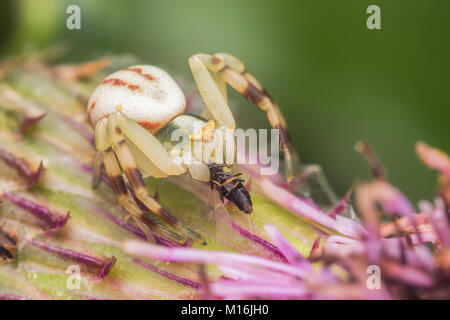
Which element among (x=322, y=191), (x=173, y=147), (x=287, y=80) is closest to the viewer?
(x=173, y=147)

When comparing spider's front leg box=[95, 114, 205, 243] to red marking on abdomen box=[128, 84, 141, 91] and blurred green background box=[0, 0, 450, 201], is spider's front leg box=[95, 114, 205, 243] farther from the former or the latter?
blurred green background box=[0, 0, 450, 201]

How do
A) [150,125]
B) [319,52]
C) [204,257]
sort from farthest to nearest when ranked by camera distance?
[319,52] < [150,125] < [204,257]

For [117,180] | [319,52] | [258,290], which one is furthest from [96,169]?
[319,52]

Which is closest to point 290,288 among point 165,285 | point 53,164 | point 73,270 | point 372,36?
point 165,285

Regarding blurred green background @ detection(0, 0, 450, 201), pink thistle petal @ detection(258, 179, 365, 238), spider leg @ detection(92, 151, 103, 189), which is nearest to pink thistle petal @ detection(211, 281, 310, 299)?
pink thistle petal @ detection(258, 179, 365, 238)

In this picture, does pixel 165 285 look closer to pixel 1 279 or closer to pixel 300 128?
pixel 1 279

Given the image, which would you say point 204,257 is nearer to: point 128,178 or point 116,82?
point 128,178

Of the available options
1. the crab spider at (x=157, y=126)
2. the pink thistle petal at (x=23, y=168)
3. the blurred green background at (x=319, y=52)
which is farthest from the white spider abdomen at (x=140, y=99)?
the blurred green background at (x=319, y=52)

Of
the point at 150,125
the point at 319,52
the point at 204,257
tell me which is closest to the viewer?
the point at 204,257
